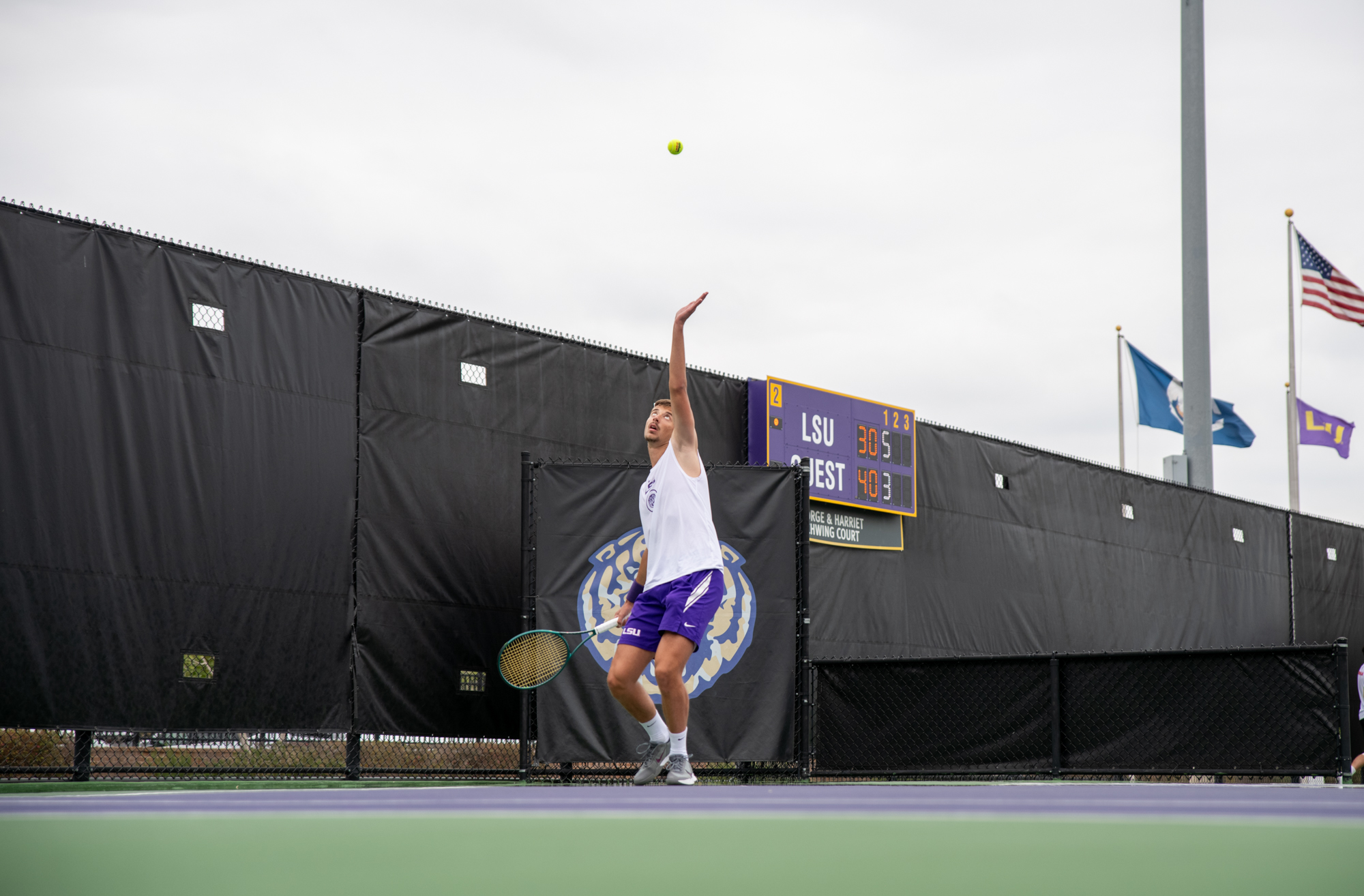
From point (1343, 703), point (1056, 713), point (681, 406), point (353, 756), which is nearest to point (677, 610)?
point (681, 406)

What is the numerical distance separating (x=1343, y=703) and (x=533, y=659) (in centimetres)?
495

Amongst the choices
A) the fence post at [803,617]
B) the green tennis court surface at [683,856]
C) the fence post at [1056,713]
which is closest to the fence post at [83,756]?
the fence post at [803,617]

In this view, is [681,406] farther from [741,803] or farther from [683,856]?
[683,856]

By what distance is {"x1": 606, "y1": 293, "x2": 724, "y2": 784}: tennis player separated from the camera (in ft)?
21.2

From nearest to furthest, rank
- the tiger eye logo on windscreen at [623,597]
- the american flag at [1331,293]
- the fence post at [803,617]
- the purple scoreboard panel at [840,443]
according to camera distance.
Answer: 1. the tiger eye logo on windscreen at [623,597]
2. the fence post at [803,617]
3. the purple scoreboard panel at [840,443]
4. the american flag at [1331,293]

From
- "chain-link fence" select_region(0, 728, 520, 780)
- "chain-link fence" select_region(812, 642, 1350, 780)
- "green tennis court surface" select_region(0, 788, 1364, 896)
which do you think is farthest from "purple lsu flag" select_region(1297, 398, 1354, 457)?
"green tennis court surface" select_region(0, 788, 1364, 896)

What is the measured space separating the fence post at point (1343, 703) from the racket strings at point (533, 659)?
474 cm

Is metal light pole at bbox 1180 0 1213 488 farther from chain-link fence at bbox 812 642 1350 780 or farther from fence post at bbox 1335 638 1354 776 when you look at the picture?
fence post at bbox 1335 638 1354 776

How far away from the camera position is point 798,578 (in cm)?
975

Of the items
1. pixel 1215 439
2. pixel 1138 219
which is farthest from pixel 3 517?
pixel 1215 439

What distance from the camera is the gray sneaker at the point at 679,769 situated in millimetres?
6562

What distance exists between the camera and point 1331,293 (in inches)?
764

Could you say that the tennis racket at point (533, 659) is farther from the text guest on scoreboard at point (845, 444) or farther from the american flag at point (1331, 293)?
the american flag at point (1331, 293)

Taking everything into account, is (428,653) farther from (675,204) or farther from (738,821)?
(738,821)
